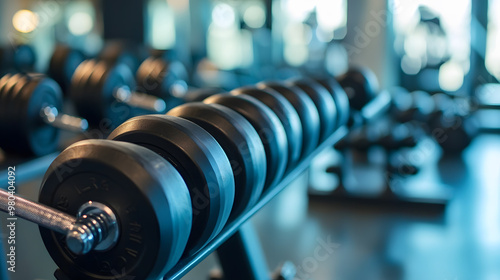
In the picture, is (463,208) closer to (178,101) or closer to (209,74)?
(178,101)

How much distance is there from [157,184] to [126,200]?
44 mm

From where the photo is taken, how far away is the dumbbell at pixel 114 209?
72 cm

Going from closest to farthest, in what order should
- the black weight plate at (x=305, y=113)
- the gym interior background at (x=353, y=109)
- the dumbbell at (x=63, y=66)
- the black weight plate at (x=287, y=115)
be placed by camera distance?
the black weight plate at (x=287, y=115) < the black weight plate at (x=305, y=113) < the gym interior background at (x=353, y=109) < the dumbbell at (x=63, y=66)

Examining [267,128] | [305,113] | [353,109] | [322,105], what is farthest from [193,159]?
[353,109]

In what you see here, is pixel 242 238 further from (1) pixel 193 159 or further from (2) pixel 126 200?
(2) pixel 126 200

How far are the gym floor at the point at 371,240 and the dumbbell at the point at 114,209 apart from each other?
3.39 feet

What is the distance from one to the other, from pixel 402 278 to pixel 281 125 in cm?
78

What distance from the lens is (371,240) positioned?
2.12m

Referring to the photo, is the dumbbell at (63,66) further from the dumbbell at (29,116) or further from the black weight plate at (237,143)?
the black weight plate at (237,143)

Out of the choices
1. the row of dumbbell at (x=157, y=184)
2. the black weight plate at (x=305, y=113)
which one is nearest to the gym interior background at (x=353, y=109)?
the row of dumbbell at (x=157, y=184)

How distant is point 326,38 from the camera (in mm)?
4996

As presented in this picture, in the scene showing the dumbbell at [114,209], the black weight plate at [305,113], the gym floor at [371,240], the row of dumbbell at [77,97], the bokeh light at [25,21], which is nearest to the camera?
the dumbbell at [114,209]

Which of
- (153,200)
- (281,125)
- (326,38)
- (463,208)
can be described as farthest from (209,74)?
(153,200)

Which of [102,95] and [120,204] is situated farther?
[102,95]
